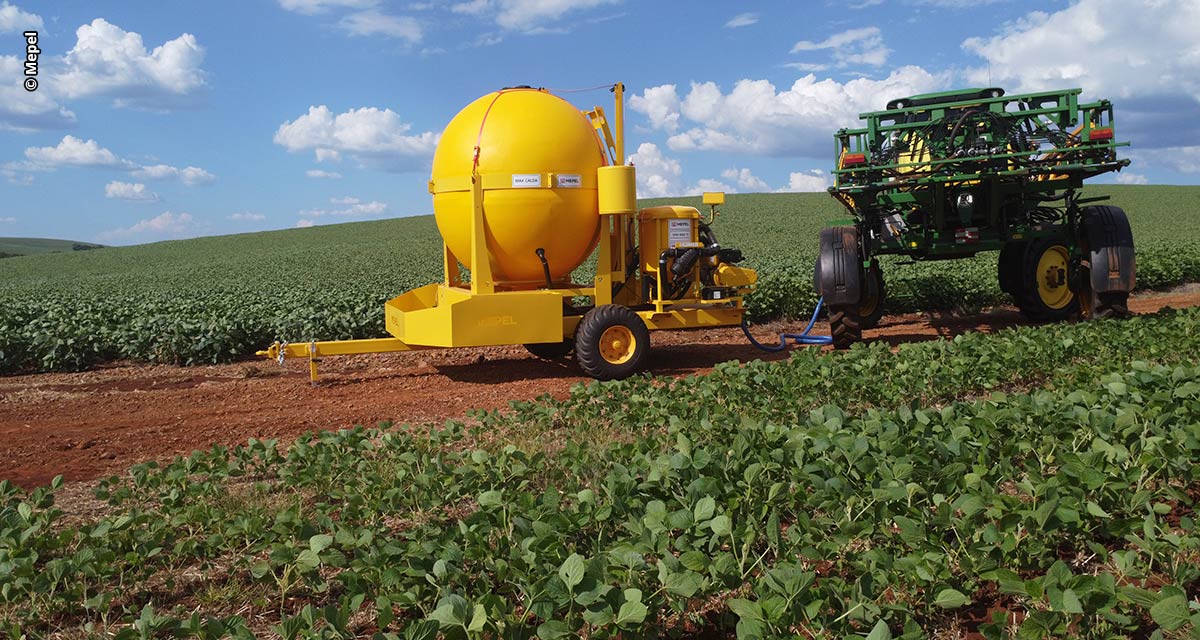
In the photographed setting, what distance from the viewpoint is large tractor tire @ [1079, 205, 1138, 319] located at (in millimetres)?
9844

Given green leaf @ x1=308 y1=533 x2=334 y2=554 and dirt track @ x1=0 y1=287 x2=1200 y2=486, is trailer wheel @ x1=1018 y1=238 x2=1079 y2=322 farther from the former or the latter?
green leaf @ x1=308 y1=533 x2=334 y2=554

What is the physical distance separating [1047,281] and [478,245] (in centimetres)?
713

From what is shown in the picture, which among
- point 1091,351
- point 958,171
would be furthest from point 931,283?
point 1091,351

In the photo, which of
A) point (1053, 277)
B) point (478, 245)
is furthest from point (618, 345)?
point (1053, 277)

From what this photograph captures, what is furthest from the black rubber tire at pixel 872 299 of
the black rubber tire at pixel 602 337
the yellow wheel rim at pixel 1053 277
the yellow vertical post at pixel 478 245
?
the yellow vertical post at pixel 478 245

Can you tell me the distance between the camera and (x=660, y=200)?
218 ft

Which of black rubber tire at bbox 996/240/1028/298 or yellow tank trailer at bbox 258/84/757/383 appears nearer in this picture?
yellow tank trailer at bbox 258/84/757/383

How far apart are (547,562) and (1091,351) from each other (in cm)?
628

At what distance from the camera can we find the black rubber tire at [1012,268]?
10.9 metres

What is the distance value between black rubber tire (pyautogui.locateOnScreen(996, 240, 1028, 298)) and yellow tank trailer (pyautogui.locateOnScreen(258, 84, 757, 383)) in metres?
4.15

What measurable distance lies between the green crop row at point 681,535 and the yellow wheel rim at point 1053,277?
5.35 metres

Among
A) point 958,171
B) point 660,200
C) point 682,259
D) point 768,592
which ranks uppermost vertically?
point 660,200

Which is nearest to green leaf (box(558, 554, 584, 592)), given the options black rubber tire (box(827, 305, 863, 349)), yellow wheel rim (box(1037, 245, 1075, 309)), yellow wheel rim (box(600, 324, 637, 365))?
yellow wheel rim (box(600, 324, 637, 365))

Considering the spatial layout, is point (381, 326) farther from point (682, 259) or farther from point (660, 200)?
point (660, 200)
